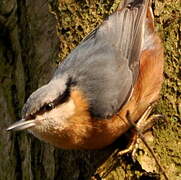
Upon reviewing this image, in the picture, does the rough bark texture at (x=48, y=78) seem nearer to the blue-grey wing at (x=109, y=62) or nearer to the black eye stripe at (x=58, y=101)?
the blue-grey wing at (x=109, y=62)

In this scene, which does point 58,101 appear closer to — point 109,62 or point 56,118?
point 56,118

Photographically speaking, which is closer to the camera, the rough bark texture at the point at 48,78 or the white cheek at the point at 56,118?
the white cheek at the point at 56,118

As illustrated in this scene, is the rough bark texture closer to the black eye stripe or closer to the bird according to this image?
the bird

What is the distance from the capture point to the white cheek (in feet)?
13.9

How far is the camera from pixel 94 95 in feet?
14.3

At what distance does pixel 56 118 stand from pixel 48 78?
1.77 ft

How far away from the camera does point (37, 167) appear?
471cm

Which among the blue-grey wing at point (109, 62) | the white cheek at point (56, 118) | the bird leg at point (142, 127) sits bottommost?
the bird leg at point (142, 127)

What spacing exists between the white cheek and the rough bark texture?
13.6 inches

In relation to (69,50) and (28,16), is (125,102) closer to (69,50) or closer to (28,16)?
(69,50)

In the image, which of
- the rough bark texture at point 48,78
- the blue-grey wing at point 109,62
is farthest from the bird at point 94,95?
the rough bark texture at point 48,78

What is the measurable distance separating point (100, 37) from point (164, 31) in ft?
1.47

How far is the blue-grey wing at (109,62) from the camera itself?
4.34 metres

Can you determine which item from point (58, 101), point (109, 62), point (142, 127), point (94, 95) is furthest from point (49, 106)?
point (142, 127)
